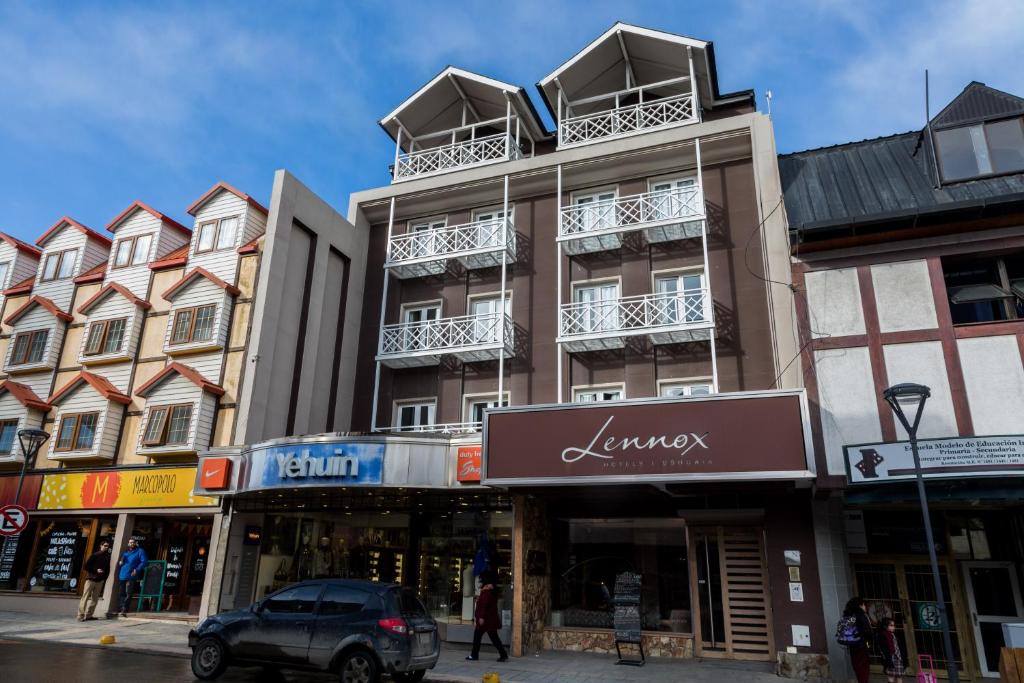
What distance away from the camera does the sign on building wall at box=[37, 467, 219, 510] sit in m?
18.8

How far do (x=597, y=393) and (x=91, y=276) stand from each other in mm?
18603

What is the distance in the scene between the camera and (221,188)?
867 inches

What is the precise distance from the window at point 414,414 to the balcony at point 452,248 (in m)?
4.10

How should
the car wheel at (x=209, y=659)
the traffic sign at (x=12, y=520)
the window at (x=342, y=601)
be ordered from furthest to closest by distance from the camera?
the traffic sign at (x=12, y=520)
the car wheel at (x=209, y=659)
the window at (x=342, y=601)

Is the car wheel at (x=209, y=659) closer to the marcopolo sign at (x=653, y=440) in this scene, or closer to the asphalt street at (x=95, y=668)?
the asphalt street at (x=95, y=668)

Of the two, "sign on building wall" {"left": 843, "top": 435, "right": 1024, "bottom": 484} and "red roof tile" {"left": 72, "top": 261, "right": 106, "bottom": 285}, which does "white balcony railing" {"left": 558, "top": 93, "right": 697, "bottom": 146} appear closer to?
"sign on building wall" {"left": 843, "top": 435, "right": 1024, "bottom": 484}

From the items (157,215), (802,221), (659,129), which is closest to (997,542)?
(802,221)

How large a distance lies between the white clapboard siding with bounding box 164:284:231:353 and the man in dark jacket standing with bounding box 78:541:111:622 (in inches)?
231

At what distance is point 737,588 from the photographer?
14.8 meters

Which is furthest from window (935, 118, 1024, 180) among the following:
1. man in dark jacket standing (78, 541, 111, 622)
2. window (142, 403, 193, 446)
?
man in dark jacket standing (78, 541, 111, 622)

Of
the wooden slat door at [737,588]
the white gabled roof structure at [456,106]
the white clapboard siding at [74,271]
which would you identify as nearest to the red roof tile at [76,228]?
the white clapboard siding at [74,271]

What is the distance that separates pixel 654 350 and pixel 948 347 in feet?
21.6

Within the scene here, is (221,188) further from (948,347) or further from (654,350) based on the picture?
(948,347)

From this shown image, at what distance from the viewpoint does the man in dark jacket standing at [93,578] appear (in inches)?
701
